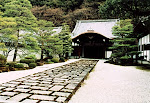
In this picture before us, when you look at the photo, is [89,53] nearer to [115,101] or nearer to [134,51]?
[134,51]

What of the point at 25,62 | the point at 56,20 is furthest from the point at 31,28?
the point at 56,20

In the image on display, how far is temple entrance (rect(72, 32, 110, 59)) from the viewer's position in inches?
676

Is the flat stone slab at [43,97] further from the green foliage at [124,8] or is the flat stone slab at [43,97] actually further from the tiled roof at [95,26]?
the tiled roof at [95,26]

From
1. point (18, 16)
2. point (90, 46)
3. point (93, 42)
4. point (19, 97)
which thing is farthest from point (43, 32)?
point (19, 97)

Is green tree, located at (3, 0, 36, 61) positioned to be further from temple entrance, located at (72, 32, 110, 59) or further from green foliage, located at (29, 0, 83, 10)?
green foliage, located at (29, 0, 83, 10)

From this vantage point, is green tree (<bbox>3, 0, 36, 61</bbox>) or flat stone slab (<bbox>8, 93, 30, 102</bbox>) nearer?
flat stone slab (<bbox>8, 93, 30, 102</bbox>)

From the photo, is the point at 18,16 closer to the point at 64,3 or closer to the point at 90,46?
the point at 90,46

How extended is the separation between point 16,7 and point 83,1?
25416mm

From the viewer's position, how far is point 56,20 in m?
29.7

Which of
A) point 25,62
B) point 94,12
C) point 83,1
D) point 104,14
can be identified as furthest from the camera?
point 83,1

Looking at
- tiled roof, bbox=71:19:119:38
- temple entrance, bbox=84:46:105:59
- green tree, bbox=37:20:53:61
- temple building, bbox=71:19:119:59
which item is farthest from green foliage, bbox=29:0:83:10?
green tree, bbox=37:20:53:61

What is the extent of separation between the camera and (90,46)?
18844 millimetres

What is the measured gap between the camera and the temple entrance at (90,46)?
56.3 ft

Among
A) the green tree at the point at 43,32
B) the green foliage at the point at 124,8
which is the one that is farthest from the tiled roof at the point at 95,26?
the green foliage at the point at 124,8
